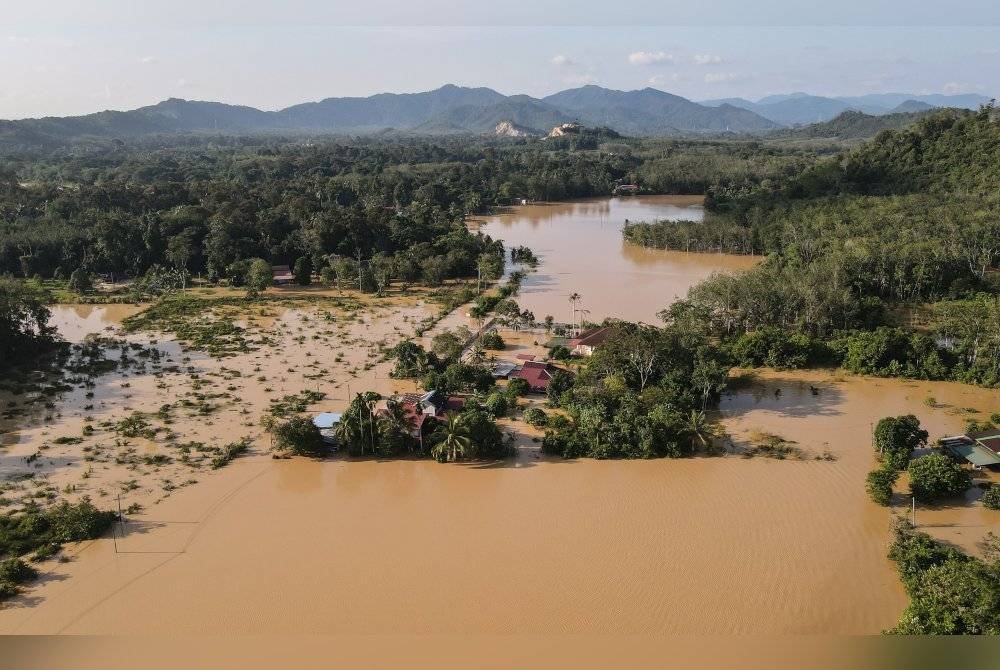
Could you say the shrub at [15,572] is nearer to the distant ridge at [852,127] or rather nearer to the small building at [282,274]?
the small building at [282,274]

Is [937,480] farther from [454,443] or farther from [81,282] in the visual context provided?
[81,282]

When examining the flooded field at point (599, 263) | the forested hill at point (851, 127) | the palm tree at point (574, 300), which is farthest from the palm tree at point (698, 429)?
the forested hill at point (851, 127)

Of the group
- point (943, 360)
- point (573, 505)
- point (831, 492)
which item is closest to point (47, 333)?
point (573, 505)

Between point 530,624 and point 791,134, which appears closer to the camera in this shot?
point 530,624

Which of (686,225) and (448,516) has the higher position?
(686,225)

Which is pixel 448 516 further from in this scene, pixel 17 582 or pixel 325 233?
pixel 325 233
